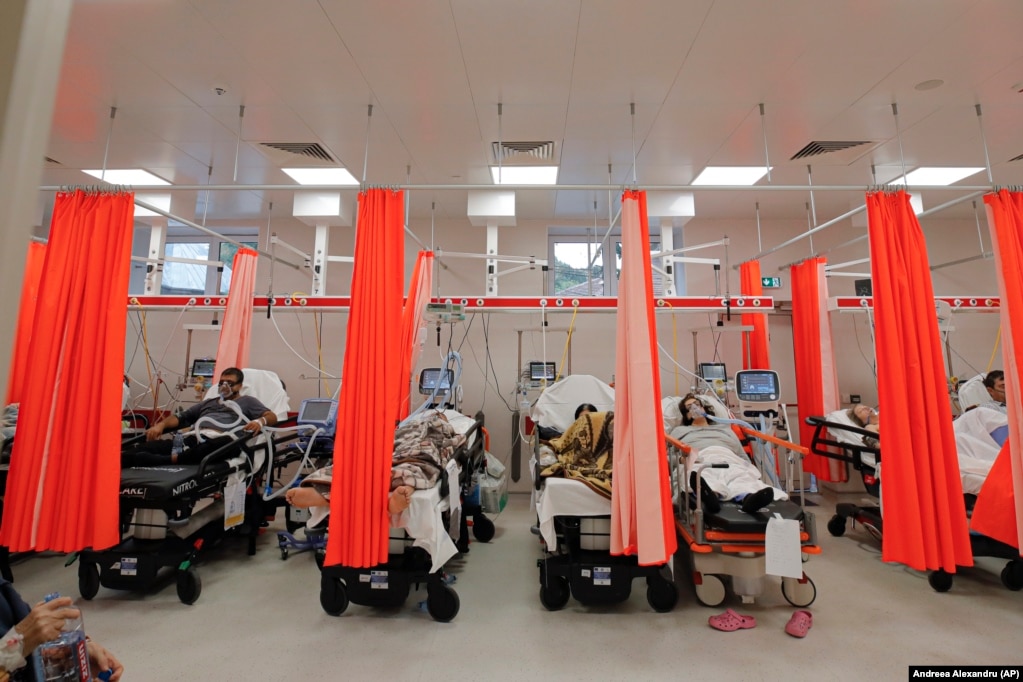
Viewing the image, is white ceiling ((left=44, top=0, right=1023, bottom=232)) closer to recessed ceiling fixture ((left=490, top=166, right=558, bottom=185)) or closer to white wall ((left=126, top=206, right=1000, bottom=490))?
recessed ceiling fixture ((left=490, top=166, right=558, bottom=185))

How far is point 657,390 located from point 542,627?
148 centimetres

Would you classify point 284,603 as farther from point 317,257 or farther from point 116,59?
point 116,59

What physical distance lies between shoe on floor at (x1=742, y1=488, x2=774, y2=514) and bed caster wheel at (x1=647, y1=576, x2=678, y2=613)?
0.65 m

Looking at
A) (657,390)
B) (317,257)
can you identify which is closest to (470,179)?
(317,257)

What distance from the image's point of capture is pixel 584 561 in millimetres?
2613

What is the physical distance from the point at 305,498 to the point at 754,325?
4.56 m

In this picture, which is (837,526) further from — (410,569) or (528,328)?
(410,569)

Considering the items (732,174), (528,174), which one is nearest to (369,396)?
(528,174)

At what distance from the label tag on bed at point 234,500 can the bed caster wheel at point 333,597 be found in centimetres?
91

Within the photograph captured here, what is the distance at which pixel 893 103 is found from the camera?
3.16m

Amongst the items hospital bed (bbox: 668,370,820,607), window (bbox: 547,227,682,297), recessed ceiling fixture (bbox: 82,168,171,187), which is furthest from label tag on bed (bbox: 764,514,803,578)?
recessed ceiling fixture (bbox: 82,168,171,187)

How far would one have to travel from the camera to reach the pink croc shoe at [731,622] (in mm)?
2452

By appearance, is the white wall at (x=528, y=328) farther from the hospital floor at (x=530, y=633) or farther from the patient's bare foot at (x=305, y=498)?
the patient's bare foot at (x=305, y=498)

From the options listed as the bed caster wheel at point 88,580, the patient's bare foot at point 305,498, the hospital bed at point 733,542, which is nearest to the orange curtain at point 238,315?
the bed caster wheel at point 88,580
